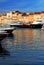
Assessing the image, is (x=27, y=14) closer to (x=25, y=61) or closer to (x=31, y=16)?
(x=31, y=16)

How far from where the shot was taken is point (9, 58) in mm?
15742

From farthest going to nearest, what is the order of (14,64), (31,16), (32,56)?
(31,16) < (32,56) < (14,64)

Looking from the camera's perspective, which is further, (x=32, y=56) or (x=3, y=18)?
(x=3, y=18)

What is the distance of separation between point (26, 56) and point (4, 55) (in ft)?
4.41

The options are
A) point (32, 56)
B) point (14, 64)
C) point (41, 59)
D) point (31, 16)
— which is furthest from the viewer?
point (31, 16)

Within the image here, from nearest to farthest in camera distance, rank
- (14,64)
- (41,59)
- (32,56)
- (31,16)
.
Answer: (14,64) < (41,59) < (32,56) < (31,16)

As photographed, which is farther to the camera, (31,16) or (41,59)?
(31,16)

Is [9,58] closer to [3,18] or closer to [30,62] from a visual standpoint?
[30,62]

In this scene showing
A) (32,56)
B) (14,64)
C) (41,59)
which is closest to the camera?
(14,64)

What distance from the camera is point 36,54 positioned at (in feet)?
56.6

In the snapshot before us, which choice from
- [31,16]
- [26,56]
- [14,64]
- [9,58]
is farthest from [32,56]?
[31,16]

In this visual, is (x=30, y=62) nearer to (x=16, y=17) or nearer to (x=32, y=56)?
(x=32, y=56)

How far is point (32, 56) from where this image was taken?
54.0 ft

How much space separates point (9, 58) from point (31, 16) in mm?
130503
